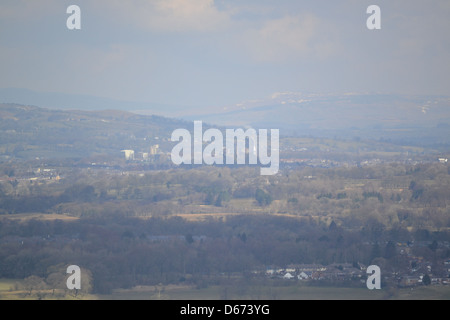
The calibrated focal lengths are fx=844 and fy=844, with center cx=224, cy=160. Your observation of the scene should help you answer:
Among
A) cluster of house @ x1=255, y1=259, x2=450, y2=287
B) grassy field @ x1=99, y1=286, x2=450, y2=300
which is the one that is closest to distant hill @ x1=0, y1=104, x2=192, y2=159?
cluster of house @ x1=255, y1=259, x2=450, y2=287

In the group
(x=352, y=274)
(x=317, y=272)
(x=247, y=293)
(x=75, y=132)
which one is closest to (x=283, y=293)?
(x=247, y=293)

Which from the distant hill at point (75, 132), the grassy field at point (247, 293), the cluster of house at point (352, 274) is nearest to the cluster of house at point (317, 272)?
the cluster of house at point (352, 274)

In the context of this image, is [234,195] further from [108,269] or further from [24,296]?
[24,296]

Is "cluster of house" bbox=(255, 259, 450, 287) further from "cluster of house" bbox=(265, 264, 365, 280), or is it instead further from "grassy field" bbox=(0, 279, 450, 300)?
"grassy field" bbox=(0, 279, 450, 300)

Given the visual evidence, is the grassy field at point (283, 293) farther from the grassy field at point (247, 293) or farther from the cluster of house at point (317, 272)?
the cluster of house at point (317, 272)

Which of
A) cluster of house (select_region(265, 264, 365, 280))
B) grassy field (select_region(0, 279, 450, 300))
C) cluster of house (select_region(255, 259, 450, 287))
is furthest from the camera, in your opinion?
cluster of house (select_region(265, 264, 365, 280))

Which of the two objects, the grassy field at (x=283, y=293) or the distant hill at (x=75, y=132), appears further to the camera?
the distant hill at (x=75, y=132)

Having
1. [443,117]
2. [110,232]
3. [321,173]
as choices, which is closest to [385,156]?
[321,173]

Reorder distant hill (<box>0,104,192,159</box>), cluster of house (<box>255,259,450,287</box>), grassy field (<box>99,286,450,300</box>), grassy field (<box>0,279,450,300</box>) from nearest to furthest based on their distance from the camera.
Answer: grassy field (<box>0,279,450,300</box>), grassy field (<box>99,286,450,300</box>), cluster of house (<box>255,259,450,287</box>), distant hill (<box>0,104,192,159</box>)
